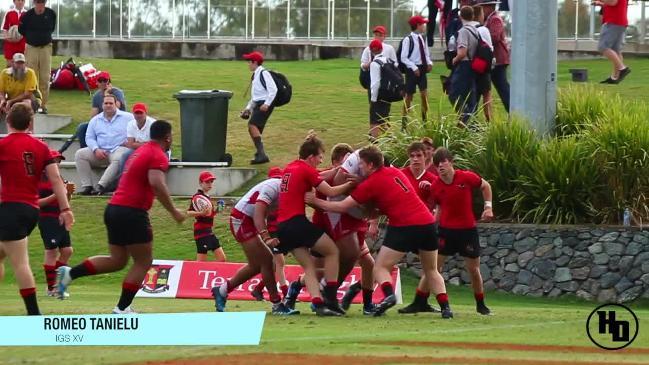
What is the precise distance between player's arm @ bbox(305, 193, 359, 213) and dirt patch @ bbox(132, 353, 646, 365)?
3322mm

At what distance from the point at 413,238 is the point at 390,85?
33.0ft

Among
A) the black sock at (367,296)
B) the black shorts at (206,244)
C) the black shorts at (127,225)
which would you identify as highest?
the black shorts at (127,225)

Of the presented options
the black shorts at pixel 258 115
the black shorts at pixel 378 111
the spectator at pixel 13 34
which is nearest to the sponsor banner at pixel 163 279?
the black shorts at pixel 378 111

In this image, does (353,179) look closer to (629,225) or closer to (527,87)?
(629,225)

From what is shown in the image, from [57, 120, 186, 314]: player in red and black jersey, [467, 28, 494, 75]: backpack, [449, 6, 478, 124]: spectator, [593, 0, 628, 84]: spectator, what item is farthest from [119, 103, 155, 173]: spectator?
[57, 120, 186, 314]: player in red and black jersey

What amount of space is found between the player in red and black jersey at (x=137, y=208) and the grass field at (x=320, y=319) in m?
0.96

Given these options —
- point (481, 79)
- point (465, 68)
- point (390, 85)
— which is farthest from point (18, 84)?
point (481, 79)

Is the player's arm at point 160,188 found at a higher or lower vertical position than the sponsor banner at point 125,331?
higher

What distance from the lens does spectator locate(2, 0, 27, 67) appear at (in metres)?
29.4

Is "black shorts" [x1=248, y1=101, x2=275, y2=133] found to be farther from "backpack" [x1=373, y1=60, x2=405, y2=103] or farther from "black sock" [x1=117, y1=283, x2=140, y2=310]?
"black sock" [x1=117, y1=283, x2=140, y2=310]

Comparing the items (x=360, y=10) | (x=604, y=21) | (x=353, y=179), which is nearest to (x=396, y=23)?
(x=360, y=10)

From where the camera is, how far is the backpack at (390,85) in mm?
24906

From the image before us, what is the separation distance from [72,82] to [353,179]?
18525mm

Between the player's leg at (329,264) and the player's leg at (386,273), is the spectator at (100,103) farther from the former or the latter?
the player's leg at (386,273)
